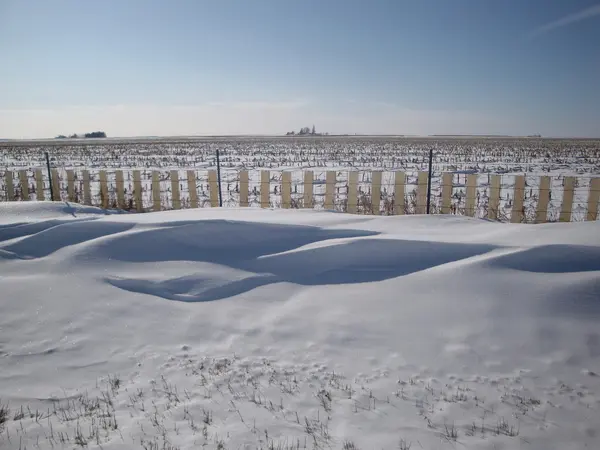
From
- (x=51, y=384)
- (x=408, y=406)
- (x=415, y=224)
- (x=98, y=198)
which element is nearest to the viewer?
(x=408, y=406)

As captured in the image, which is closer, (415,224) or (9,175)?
(415,224)

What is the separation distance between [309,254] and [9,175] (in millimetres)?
9451

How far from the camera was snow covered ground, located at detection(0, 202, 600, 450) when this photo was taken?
2.33m

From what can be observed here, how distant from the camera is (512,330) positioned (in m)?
3.17

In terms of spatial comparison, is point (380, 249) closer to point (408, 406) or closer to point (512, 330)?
point (512, 330)

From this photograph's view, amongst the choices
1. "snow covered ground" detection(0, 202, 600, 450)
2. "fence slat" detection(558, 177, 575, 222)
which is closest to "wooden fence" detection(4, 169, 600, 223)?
"fence slat" detection(558, 177, 575, 222)

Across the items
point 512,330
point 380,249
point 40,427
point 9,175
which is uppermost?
point 9,175

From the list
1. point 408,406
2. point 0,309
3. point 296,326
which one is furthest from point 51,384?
point 408,406

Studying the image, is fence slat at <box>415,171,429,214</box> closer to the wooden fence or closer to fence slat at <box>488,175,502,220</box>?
the wooden fence

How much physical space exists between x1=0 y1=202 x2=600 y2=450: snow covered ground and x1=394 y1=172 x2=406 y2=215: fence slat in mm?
2979

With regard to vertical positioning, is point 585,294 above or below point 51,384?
above

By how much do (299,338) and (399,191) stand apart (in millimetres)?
5890

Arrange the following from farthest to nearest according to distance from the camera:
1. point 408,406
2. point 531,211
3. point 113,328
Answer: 1. point 531,211
2. point 113,328
3. point 408,406

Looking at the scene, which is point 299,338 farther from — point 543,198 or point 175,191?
point 175,191
